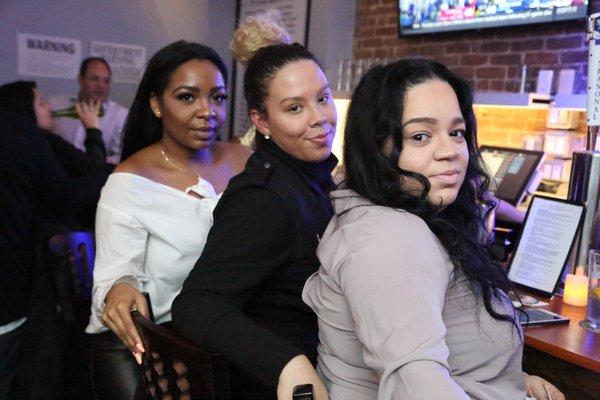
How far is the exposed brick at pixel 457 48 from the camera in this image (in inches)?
161

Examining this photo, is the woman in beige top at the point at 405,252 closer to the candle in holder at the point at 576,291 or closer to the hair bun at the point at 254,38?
the candle in holder at the point at 576,291

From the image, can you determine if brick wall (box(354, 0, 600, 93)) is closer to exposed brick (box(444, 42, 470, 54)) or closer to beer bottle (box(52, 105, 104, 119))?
exposed brick (box(444, 42, 470, 54))

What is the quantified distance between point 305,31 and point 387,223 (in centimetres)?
426

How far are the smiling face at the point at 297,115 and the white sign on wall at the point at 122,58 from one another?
406 centimetres

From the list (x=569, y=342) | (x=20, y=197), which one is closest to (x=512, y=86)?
(x=569, y=342)

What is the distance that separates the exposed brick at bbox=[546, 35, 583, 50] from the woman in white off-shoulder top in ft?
7.90

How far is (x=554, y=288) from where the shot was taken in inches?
68.7

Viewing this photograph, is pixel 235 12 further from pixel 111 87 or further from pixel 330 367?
pixel 330 367

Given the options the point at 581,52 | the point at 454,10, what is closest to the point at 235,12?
the point at 454,10

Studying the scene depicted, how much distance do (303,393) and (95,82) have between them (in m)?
4.10

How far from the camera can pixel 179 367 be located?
45.3 inches

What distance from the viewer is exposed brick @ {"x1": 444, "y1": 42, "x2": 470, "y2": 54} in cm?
410

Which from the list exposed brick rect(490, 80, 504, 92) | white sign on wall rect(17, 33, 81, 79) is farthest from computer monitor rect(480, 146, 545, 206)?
white sign on wall rect(17, 33, 81, 79)

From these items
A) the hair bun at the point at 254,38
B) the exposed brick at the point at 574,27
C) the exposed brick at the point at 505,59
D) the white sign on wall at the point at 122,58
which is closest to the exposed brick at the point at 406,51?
the exposed brick at the point at 505,59
